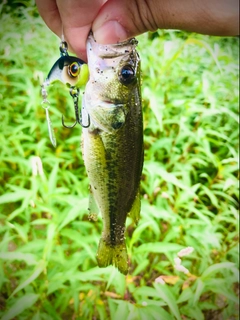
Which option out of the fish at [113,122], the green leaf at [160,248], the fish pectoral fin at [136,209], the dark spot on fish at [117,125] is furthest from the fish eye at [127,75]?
the green leaf at [160,248]

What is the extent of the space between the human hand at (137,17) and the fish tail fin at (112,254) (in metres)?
0.62

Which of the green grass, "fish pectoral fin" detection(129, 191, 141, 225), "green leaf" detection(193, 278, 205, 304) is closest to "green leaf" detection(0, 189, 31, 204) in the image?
the green grass

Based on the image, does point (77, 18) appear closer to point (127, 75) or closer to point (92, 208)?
point (127, 75)

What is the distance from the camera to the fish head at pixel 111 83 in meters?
0.82

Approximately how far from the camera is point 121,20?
80cm

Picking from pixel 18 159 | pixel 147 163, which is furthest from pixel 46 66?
pixel 147 163

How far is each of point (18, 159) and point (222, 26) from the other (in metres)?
1.23

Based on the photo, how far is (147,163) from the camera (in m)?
1.93

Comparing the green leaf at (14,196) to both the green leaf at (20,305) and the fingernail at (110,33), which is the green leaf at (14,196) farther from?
the fingernail at (110,33)

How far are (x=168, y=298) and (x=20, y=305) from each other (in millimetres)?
538

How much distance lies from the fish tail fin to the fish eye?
20.5 inches

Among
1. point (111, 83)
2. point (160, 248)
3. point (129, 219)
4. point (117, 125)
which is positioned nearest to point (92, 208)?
point (117, 125)

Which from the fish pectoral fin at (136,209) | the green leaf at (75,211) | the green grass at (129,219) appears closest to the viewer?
the fish pectoral fin at (136,209)

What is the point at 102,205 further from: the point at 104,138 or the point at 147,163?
the point at 147,163
